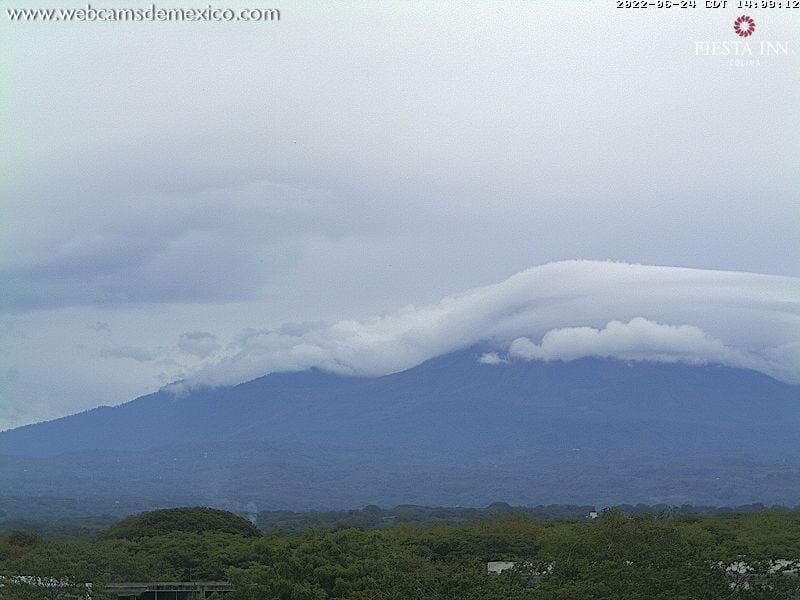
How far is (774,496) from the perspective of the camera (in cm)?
15500

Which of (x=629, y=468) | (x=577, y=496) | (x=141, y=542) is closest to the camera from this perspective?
(x=141, y=542)

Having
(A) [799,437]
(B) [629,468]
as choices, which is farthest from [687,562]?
(A) [799,437]

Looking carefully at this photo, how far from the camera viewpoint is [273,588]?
22375 millimetres

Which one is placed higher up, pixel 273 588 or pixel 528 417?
pixel 528 417

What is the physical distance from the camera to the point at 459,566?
28203 millimetres

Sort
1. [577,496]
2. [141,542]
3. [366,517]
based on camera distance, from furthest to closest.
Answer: [577,496]
[366,517]
[141,542]

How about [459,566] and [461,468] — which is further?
[461,468]

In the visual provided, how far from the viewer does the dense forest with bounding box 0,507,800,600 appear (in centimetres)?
2264

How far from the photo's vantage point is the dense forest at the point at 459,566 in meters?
22.6

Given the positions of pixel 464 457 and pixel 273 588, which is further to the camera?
pixel 464 457

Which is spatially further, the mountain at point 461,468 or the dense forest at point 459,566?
the mountain at point 461,468

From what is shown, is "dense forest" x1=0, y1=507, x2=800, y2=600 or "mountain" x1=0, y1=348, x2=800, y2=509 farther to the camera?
"mountain" x1=0, y1=348, x2=800, y2=509

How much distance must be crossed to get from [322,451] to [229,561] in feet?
492

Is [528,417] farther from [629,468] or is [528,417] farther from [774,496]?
[774,496]
